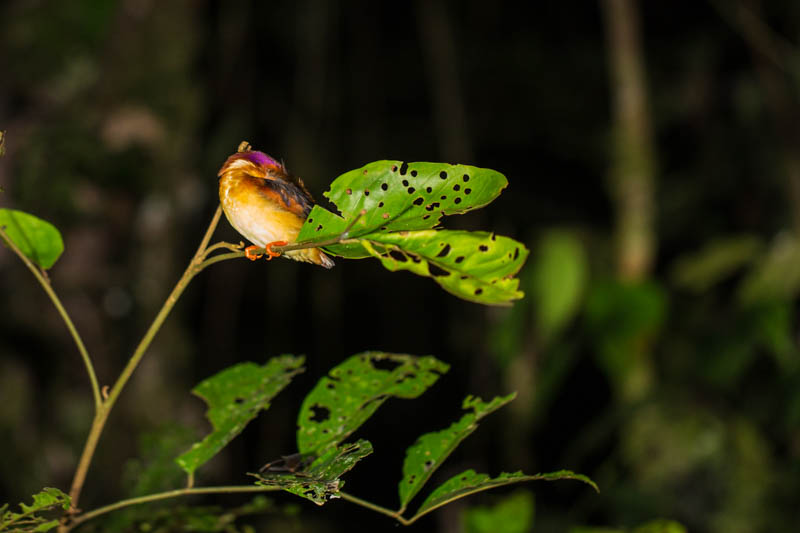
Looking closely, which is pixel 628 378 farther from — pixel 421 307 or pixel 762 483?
pixel 421 307

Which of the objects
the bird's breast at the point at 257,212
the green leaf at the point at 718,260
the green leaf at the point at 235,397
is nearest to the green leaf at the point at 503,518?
the green leaf at the point at 235,397

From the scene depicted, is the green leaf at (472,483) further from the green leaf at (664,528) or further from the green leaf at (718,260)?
the green leaf at (718,260)

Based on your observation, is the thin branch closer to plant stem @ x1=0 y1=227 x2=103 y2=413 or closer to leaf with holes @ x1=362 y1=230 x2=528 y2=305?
leaf with holes @ x1=362 y1=230 x2=528 y2=305

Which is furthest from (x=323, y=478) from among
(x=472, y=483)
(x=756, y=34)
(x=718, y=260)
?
(x=756, y=34)

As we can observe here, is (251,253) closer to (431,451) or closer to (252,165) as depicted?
(252,165)

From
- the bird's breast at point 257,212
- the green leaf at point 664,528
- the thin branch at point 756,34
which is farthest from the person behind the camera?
the thin branch at point 756,34

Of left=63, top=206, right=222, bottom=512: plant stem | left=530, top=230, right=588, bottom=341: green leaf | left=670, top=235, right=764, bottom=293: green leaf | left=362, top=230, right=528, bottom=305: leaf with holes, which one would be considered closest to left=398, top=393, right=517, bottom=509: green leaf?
left=362, top=230, right=528, bottom=305: leaf with holes

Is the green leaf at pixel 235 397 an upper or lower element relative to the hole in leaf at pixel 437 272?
lower
